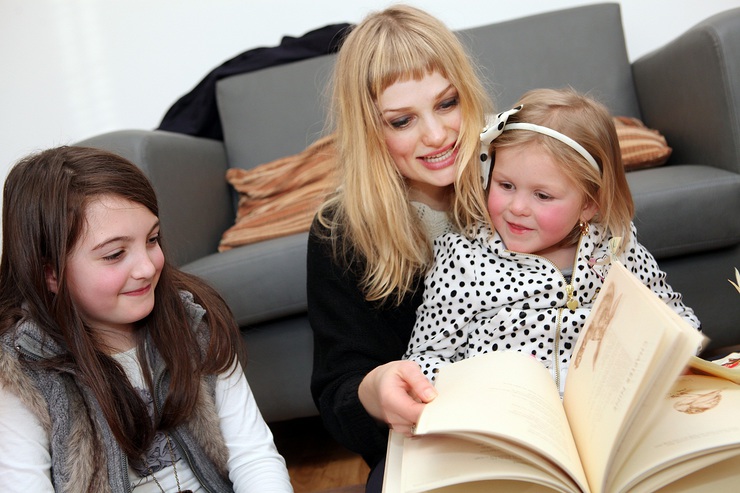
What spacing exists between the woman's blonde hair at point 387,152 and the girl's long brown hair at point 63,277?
0.31 metres

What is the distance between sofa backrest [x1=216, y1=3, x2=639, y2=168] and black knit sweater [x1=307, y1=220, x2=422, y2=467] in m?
0.96

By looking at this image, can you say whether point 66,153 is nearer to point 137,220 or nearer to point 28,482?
point 137,220

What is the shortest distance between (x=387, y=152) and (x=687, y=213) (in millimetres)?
729

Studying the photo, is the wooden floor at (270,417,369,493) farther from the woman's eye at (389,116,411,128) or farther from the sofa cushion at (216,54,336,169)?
the sofa cushion at (216,54,336,169)

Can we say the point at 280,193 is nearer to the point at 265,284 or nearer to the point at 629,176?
the point at 265,284

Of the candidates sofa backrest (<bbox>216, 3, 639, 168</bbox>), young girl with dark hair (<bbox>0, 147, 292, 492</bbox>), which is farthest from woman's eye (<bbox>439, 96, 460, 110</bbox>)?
sofa backrest (<bbox>216, 3, 639, 168</bbox>)

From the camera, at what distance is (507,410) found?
23.1 inches

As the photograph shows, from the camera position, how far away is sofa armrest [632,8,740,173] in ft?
5.06

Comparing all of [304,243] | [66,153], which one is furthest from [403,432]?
[304,243]

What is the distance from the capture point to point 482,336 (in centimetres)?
97

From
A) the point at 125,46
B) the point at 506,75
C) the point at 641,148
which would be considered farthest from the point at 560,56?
the point at 125,46

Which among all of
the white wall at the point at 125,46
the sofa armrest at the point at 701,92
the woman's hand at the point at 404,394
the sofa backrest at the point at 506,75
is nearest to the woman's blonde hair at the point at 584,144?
the woman's hand at the point at 404,394

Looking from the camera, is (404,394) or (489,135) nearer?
(404,394)

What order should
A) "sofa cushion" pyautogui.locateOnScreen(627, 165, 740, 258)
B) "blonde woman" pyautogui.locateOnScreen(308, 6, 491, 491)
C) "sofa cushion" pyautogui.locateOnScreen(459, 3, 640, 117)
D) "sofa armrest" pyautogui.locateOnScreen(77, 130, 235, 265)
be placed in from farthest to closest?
1. "sofa cushion" pyautogui.locateOnScreen(459, 3, 640, 117)
2. "sofa armrest" pyautogui.locateOnScreen(77, 130, 235, 265)
3. "sofa cushion" pyautogui.locateOnScreen(627, 165, 740, 258)
4. "blonde woman" pyautogui.locateOnScreen(308, 6, 491, 491)
